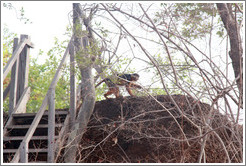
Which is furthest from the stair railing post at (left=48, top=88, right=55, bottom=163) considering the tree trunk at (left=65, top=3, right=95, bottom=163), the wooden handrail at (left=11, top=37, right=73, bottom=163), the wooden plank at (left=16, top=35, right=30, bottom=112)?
the wooden plank at (left=16, top=35, right=30, bottom=112)

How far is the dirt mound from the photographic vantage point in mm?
5957

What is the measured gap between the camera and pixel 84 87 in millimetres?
6297

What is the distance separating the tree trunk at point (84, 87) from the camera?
584 centimetres

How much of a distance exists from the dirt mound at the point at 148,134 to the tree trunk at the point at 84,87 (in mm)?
224

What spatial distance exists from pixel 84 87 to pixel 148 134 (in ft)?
4.96

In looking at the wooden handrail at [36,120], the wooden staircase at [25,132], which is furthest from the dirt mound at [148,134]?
the wooden handrail at [36,120]

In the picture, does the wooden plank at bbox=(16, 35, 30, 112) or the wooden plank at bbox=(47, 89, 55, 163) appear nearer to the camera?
the wooden plank at bbox=(47, 89, 55, 163)

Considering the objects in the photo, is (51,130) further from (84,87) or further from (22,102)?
(22,102)

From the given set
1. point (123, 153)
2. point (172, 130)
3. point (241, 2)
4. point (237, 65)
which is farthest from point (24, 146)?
point (241, 2)

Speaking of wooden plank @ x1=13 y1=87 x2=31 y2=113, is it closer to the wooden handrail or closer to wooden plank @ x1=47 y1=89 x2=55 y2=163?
the wooden handrail

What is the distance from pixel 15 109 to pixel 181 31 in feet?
12.7

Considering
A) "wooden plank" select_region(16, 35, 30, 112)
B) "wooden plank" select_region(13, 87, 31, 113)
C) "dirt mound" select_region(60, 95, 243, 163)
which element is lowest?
"dirt mound" select_region(60, 95, 243, 163)

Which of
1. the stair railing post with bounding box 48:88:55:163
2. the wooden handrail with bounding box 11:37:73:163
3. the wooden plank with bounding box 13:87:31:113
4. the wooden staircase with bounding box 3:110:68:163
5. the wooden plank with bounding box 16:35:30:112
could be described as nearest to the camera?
the wooden handrail with bounding box 11:37:73:163

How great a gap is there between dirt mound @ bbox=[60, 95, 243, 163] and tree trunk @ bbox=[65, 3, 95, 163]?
0.22 meters
